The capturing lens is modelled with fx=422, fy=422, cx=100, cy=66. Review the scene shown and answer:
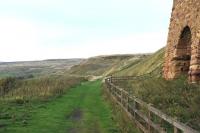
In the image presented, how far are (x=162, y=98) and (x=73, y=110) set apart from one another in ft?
21.3

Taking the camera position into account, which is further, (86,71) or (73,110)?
(86,71)

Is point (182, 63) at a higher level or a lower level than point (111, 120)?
higher

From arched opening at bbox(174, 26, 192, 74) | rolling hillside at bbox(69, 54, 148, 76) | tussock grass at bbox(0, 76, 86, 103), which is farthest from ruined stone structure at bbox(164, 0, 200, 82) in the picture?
rolling hillside at bbox(69, 54, 148, 76)

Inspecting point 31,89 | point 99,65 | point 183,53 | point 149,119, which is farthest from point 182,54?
point 99,65

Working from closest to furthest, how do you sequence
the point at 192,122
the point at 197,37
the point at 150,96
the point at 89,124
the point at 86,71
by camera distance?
1. the point at 192,122
2. the point at 89,124
3. the point at 150,96
4. the point at 197,37
5. the point at 86,71

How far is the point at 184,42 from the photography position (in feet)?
80.4

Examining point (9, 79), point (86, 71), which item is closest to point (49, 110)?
point (9, 79)

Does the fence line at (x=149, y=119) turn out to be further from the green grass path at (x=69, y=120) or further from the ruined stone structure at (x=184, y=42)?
the ruined stone structure at (x=184, y=42)

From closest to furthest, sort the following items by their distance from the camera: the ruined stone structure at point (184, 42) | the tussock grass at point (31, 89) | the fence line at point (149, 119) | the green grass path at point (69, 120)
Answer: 1. the fence line at point (149, 119)
2. the green grass path at point (69, 120)
3. the ruined stone structure at point (184, 42)
4. the tussock grass at point (31, 89)

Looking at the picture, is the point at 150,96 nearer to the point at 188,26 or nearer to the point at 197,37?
the point at 197,37

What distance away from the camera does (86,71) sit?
111 m

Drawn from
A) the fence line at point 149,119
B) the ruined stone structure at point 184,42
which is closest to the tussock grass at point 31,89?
the ruined stone structure at point 184,42

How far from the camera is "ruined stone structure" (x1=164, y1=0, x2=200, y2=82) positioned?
20766 mm

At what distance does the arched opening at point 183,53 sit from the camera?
80.0 ft
